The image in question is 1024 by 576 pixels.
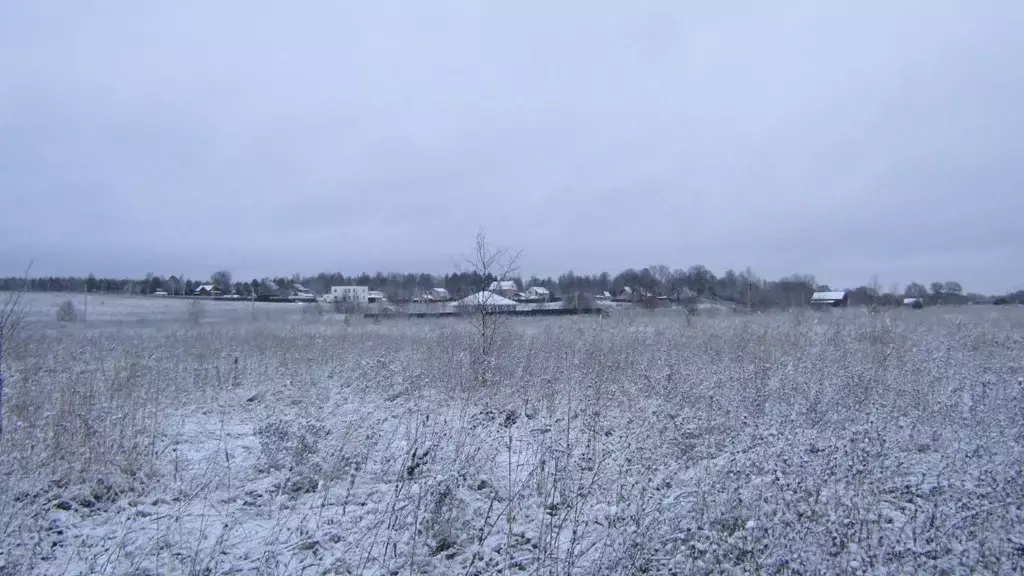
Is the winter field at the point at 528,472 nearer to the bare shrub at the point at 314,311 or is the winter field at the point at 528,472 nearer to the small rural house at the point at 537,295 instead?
the bare shrub at the point at 314,311

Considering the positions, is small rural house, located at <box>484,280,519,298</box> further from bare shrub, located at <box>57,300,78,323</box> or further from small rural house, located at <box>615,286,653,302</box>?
bare shrub, located at <box>57,300,78,323</box>

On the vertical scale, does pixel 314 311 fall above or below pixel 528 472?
above

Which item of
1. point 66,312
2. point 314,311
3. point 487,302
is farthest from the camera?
point 314,311

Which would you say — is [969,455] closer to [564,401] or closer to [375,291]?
[564,401]

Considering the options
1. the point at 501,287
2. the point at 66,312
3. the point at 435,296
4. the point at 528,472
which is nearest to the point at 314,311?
the point at 435,296

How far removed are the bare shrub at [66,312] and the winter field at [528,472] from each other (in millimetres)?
23879

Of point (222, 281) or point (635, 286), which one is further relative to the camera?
point (222, 281)

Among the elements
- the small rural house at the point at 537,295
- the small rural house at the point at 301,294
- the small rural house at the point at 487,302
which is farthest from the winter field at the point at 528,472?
the small rural house at the point at 301,294

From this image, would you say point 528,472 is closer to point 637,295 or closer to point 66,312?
point 637,295

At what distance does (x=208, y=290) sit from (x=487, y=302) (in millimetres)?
57878

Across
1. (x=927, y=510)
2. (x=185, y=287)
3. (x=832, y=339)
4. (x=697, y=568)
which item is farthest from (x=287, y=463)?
(x=185, y=287)

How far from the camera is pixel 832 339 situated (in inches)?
563

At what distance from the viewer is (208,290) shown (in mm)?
58219

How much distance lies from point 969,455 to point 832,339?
1016 cm
